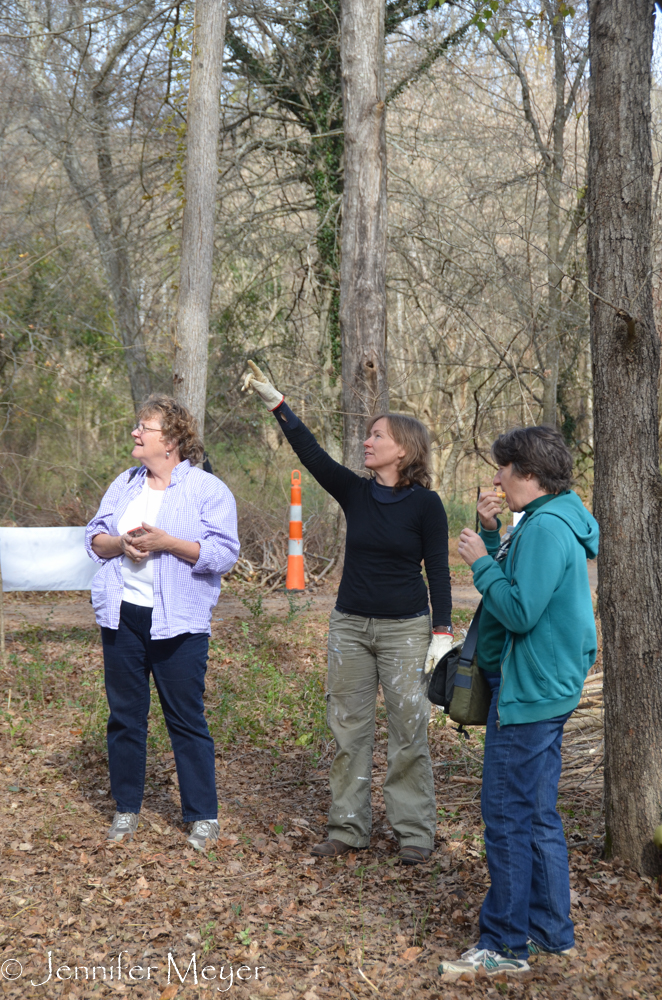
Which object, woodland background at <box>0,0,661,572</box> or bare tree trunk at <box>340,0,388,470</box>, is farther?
woodland background at <box>0,0,661,572</box>

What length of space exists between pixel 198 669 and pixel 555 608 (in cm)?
185

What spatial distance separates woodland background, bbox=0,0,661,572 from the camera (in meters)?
11.0

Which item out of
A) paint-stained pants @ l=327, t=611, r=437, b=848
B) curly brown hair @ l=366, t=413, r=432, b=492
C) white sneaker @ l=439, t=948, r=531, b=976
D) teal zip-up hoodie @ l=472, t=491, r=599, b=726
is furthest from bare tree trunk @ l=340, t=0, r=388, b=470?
white sneaker @ l=439, t=948, r=531, b=976

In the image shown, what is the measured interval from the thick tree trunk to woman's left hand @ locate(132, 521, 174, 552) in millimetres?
1947

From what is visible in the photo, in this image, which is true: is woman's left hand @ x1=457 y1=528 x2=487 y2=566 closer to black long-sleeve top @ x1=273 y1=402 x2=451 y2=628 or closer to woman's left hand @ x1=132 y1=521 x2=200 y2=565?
black long-sleeve top @ x1=273 y1=402 x2=451 y2=628

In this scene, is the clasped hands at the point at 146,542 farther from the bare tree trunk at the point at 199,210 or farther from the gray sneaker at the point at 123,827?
the bare tree trunk at the point at 199,210

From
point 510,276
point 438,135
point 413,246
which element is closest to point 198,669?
point 510,276

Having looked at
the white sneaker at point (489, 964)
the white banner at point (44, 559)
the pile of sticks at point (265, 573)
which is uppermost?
the white banner at point (44, 559)

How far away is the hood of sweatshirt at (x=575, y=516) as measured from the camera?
2.83 m

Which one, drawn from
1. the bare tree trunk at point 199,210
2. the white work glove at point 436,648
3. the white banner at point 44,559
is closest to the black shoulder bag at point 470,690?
the white work glove at point 436,648

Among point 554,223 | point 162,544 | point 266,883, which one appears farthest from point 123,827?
point 554,223

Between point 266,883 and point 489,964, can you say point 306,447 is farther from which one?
point 489,964

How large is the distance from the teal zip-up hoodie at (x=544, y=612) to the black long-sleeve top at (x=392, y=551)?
101cm

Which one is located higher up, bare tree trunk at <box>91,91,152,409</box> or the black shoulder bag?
bare tree trunk at <box>91,91,152,409</box>
